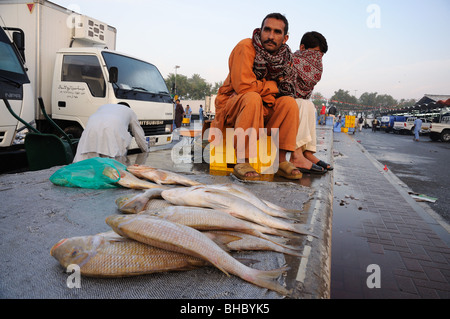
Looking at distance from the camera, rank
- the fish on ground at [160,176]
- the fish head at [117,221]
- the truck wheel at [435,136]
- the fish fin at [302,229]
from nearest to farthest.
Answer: the fish head at [117,221] < the fish fin at [302,229] < the fish on ground at [160,176] < the truck wheel at [435,136]

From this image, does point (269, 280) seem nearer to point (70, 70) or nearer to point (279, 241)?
point (279, 241)

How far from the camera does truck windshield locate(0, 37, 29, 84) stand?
543cm

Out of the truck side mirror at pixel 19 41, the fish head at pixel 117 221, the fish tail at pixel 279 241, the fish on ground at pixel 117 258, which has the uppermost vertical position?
the truck side mirror at pixel 19 41

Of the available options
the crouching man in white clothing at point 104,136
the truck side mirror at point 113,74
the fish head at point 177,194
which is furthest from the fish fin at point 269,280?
the truck side mirror at point 113,74

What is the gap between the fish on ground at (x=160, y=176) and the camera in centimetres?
306

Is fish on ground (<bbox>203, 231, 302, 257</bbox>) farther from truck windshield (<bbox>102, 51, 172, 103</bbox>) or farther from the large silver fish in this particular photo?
truck windshield (<bbox>102, 51, 172, 103</bbox>)

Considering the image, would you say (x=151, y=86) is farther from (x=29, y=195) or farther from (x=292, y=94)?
(x=29, y=195)

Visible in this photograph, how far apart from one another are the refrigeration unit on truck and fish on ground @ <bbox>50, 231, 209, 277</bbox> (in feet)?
19.3

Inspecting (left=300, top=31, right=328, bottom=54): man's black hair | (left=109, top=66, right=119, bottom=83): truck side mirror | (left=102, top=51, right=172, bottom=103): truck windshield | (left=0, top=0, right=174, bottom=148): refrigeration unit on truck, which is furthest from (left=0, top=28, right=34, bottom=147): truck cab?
(left=300, top=31, right=328, bottom=54): man's black hair

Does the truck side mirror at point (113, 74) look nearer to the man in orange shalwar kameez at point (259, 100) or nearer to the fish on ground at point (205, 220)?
the man in orange shalwar kameez at point (259, 100)

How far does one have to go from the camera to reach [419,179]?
8.50 meters

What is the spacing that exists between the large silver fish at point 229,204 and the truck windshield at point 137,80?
5.78 m

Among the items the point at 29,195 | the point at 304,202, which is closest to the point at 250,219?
→ the point at 304,202
